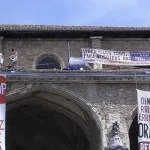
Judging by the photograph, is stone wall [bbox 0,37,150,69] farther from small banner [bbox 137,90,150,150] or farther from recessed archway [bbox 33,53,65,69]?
small banner [bbox 137,90,150,150]

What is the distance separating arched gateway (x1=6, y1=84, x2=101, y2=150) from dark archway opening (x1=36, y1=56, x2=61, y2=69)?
6.78 feet

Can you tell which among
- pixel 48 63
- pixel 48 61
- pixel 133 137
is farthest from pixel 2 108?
pixel 133 137

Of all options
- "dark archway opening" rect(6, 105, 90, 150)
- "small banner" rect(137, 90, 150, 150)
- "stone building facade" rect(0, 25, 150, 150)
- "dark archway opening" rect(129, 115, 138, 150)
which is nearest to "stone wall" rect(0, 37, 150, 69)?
"stone building facade" rect(0, 25, 150, 150)

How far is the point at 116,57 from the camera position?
24.2 m

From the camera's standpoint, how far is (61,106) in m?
22.8

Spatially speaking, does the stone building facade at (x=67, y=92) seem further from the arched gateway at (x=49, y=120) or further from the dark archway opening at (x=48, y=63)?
the dark archway opening at (x=48, y=63)

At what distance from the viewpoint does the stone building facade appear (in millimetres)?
20578

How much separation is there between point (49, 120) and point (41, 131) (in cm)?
156

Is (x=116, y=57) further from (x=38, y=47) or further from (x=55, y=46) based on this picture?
(x=38, y=47)

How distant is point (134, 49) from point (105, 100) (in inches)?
230

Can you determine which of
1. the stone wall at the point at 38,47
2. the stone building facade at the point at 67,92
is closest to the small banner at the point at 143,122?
the stone building facade at the point at 67,92

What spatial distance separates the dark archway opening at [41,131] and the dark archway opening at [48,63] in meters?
2.06

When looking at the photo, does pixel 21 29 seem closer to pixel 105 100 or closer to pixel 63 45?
pixel 63 45

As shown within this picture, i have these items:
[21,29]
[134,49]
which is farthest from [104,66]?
[21,29]
